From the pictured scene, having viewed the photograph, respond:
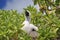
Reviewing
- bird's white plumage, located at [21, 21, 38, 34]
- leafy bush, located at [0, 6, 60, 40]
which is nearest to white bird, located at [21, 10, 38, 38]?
bird's white plumage, located at [21, 21, 38, 34]

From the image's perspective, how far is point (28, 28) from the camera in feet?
29.5

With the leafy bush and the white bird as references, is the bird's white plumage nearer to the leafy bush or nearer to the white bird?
the white bird

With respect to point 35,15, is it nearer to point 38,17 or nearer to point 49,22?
point 38,17

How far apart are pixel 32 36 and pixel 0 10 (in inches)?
162

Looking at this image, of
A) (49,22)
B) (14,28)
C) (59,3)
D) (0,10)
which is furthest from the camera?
(0,10)

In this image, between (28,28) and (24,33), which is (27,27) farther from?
(24,33)

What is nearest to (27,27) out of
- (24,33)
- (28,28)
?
(28,28)

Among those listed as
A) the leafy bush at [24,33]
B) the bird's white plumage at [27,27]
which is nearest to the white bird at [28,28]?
the bird's white plumage at [27,27]

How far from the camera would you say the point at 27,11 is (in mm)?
9531

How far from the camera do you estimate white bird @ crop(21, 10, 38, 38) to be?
8.62 meters

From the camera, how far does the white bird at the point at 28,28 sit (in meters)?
8.62

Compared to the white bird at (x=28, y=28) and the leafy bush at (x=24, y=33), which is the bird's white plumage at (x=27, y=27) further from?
the leafy bush at (x=24, y=33)

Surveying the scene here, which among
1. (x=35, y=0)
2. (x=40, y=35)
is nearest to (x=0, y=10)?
(x=35, y=0)

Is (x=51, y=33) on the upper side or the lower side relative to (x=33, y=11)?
lower
